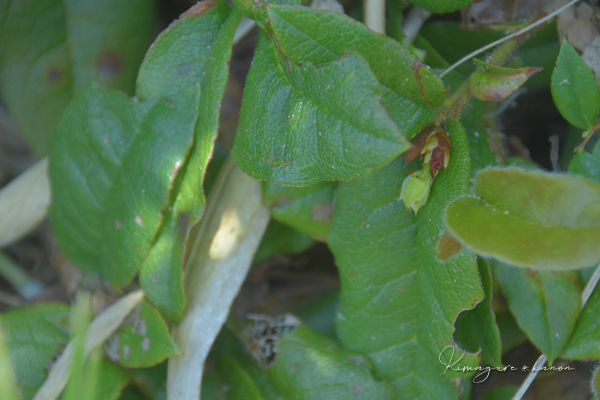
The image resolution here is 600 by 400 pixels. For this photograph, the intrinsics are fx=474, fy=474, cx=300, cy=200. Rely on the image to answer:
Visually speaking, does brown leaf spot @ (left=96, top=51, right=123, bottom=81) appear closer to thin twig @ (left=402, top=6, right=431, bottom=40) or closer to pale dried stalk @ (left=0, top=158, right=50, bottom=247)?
pale dried stalk @ (left=0, top=158, right=50, bottom=247)

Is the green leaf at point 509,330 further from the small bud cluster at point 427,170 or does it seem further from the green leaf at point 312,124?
the green leaf at point 312,124

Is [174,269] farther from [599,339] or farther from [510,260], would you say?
[599,339]

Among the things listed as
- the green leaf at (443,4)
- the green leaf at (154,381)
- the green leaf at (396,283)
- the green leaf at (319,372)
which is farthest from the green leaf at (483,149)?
the green leaf at (154,381)

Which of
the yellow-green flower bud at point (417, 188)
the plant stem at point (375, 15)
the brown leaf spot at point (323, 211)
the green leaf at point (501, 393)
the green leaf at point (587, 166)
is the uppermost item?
the plant stem at point (375, 15)

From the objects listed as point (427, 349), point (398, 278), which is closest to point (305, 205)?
point (398, 278)

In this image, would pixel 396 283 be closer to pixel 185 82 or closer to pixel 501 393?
pixel 501 393

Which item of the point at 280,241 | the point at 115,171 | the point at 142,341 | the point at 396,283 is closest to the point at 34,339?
the point at 142,341
